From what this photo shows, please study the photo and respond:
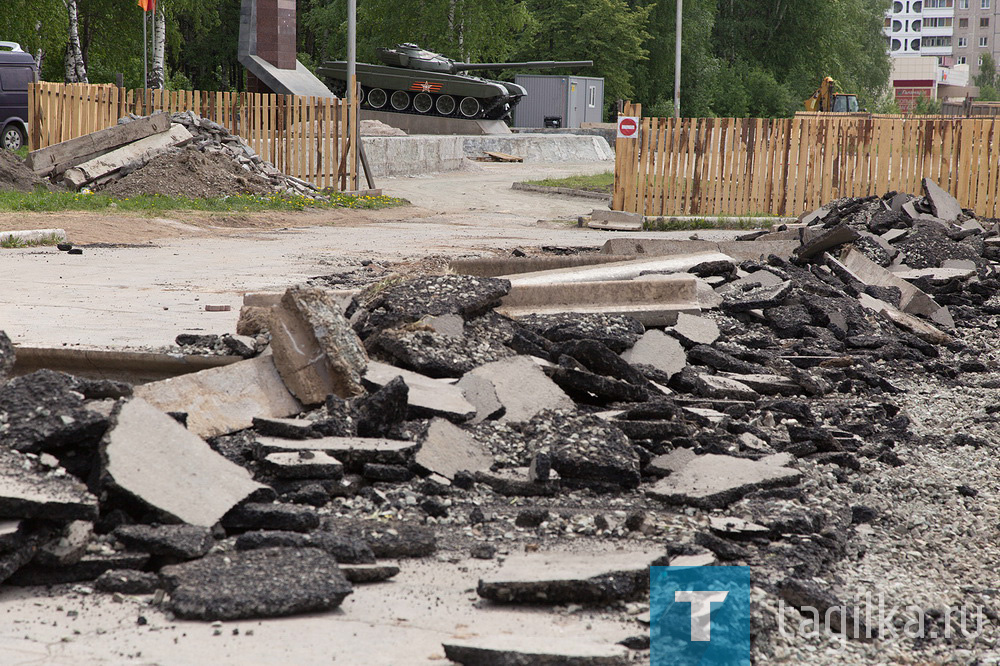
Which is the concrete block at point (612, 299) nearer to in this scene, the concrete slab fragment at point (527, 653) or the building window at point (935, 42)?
the concrete slab fragment at point (527, 653)

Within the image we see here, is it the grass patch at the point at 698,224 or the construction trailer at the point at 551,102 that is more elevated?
the construction trailer at the point at 551,102

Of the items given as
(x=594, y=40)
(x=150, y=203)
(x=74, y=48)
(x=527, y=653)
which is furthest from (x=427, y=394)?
(x=594, y=40)

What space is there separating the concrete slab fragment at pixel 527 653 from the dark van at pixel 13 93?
24.0 meters

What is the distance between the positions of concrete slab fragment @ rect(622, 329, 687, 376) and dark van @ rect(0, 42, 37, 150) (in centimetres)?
2135

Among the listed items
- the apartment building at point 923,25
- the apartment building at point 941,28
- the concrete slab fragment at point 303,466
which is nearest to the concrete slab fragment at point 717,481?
the concrete slab fragment at point 303,466

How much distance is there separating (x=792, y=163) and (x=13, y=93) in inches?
689

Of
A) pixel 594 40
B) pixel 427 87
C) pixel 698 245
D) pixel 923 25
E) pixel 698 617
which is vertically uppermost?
pixel 923 25

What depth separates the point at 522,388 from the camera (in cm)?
536

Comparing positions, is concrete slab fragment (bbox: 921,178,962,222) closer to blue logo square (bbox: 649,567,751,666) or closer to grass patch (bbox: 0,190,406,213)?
grass patch (bbox: 0,190,406,213)

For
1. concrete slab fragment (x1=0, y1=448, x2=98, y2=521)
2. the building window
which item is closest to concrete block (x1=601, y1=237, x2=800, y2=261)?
concrete slab fragment (x1=0, y1=448, x2=98, y2=521)

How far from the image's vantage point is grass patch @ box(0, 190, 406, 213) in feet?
47.8

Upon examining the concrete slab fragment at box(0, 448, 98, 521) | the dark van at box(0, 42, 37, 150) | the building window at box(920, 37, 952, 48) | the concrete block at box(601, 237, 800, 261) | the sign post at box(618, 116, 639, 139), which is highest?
the building window at box(920, 37, 952, 48)

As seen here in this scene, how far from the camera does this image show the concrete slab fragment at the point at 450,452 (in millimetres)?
4441

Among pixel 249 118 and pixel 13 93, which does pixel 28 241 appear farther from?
pixel 13 93
